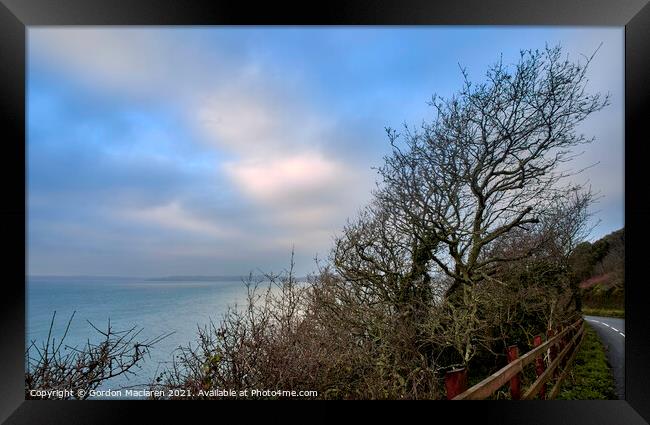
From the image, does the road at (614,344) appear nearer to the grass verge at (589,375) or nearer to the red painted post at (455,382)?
the grass verge at (589,375)

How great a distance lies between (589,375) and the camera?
1.93 m

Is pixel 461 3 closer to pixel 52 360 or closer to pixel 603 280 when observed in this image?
pixel 603 280

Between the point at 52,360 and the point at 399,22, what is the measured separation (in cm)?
309

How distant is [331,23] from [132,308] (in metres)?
2.25

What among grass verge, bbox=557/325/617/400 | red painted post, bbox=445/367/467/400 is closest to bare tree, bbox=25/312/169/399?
red painted post, bbox=445/367/467/400

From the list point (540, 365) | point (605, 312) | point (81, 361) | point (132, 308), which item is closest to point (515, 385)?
point (540, 365)

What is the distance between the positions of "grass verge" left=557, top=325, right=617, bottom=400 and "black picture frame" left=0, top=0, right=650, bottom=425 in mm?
57

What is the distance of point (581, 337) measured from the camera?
1.94 metres

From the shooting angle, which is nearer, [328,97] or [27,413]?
[27,413]

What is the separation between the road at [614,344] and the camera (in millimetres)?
1822

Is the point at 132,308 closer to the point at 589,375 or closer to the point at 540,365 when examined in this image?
the point at 540,365

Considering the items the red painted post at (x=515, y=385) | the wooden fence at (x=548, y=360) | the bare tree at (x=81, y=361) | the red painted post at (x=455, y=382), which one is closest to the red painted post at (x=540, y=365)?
the wooden fence at (x=548, y=360)
